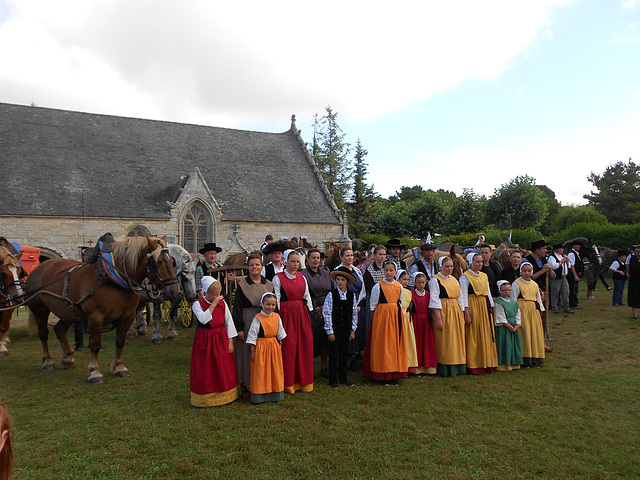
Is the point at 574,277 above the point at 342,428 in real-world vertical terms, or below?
above

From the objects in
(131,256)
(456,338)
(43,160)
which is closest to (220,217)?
(43,160)

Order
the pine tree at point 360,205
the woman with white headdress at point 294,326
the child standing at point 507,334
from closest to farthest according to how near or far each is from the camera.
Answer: the woman with white headdress at point 294,326 → the child standing at point 507,334 → the pine tree at point 360,205

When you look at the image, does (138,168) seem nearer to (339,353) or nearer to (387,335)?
(339,353)

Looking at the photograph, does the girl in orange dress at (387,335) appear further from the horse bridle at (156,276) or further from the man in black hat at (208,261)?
the man in black hat at (208,261)

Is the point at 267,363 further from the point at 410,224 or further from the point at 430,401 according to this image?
the point at 410,224

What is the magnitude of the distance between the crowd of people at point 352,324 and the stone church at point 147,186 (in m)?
13.1

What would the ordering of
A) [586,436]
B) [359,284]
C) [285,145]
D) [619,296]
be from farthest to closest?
[285,145]
[619,296]
[359,284]
[586,436]

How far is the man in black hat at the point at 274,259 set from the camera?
582 centimetres

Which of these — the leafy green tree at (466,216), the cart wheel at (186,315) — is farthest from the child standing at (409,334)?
the leafy green tree at (466,216)

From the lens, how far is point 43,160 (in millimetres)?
18812

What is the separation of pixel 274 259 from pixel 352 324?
4.79ft

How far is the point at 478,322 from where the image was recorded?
248 inches

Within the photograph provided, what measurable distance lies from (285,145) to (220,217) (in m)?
8.74

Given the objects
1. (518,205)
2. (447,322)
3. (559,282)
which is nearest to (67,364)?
(447,322)
